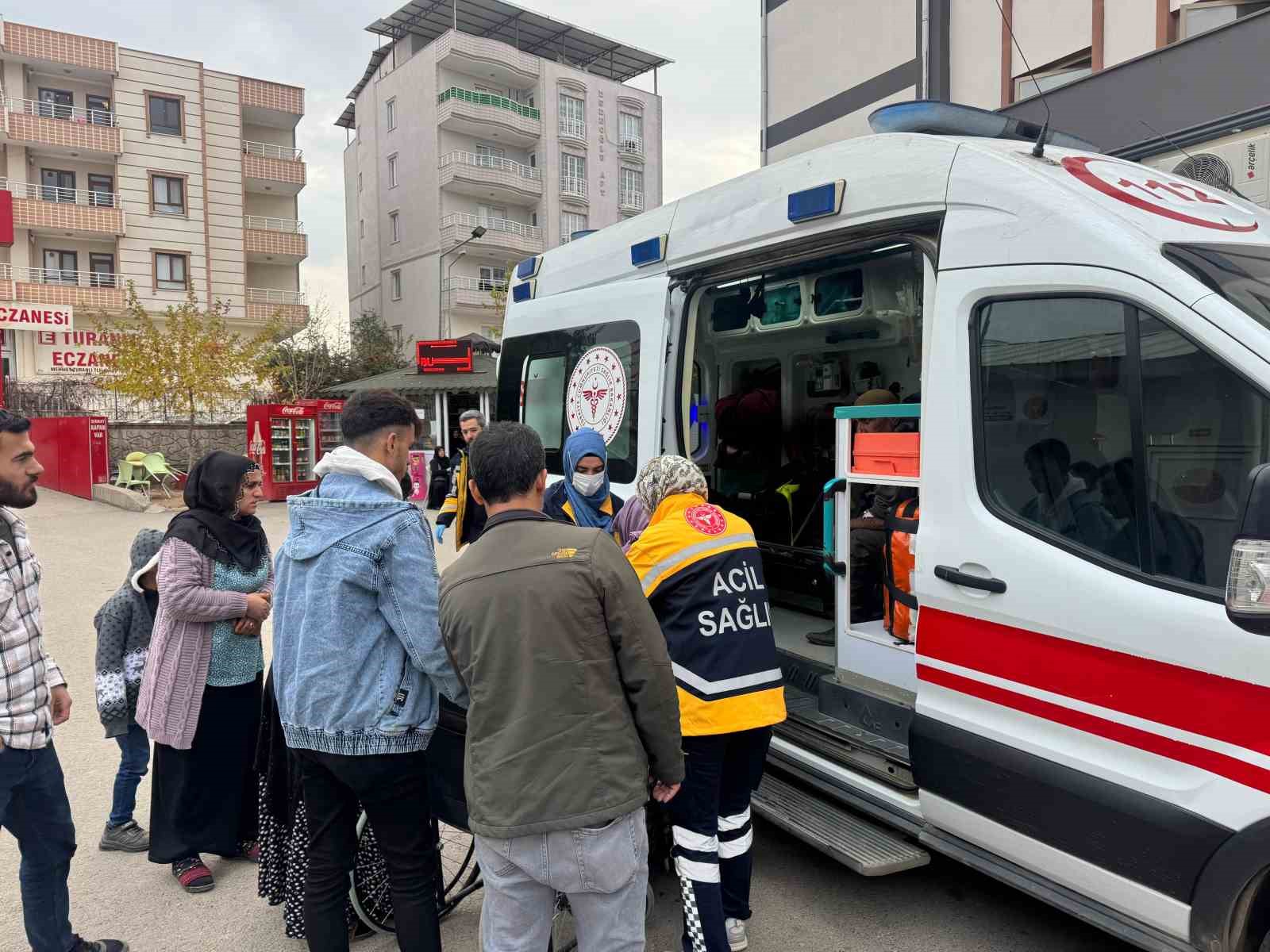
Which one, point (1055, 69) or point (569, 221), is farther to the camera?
point (569, 221)

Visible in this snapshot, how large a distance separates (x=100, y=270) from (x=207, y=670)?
3452 centimetres

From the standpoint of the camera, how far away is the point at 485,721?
2.18 metres

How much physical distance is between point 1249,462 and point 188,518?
3.44 metres

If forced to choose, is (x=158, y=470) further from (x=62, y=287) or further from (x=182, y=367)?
(x=62, y=287)

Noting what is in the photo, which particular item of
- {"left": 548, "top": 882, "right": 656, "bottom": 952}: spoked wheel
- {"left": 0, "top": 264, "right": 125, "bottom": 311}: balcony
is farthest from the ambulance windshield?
{"left": 0, "top": 264, "right": 125, "bottom": 311}: balcony

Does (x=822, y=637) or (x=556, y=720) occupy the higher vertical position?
(x=556, y=720)

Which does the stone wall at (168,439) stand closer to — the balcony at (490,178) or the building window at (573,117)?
the balcony at (490,178)

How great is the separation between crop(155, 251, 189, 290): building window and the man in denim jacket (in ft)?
112

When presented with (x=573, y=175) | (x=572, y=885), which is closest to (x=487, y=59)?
(x=573, y=175)

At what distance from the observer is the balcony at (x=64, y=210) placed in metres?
29.9

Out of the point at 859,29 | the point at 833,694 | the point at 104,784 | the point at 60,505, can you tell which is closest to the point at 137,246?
the point at 60,505

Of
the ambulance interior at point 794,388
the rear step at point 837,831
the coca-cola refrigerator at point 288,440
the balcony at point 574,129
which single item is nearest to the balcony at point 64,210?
the coca-cola refrigerator at point 288,440

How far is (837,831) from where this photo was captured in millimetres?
3256

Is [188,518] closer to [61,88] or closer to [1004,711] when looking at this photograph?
[1004,711]
